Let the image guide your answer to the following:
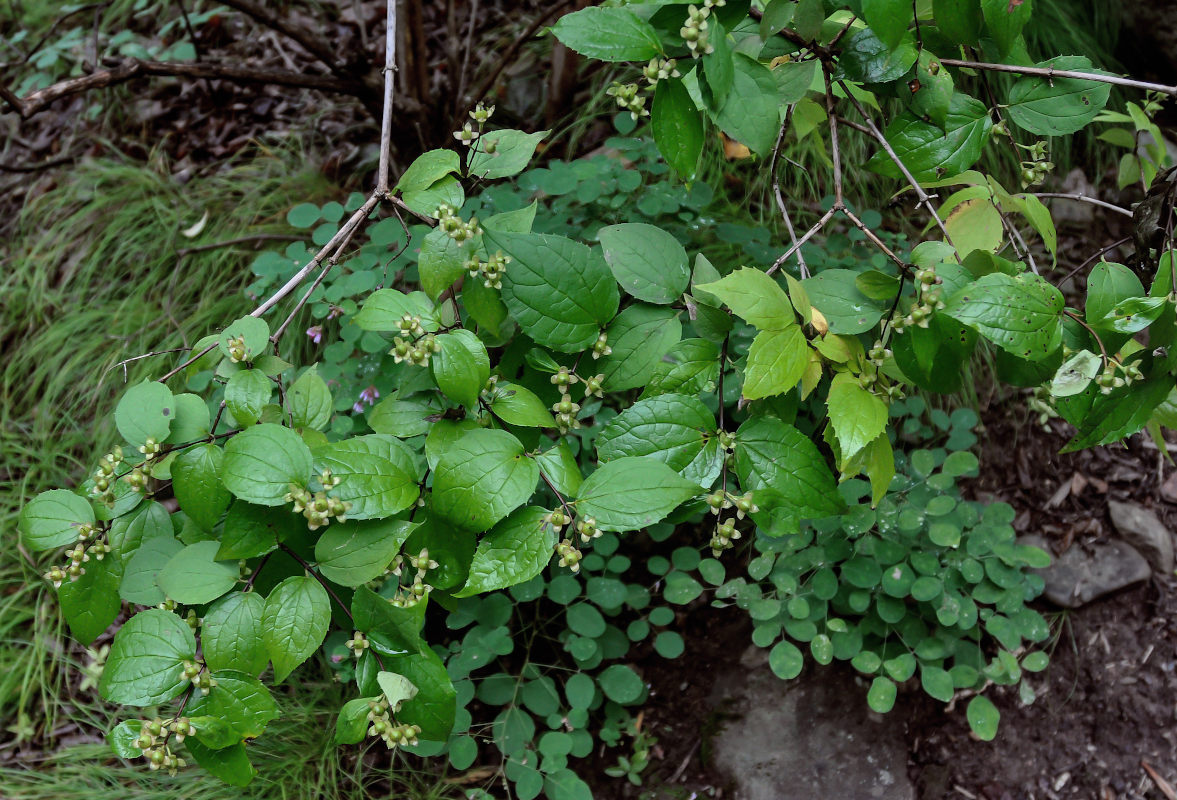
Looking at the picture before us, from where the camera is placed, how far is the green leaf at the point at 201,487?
0.92 metres

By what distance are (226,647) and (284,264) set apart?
5.00 ft

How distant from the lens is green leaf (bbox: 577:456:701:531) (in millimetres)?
858

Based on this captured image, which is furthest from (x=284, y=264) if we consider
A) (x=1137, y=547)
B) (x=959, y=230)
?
(x=1137, y=547)

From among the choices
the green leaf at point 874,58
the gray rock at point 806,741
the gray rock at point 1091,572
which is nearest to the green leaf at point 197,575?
the green leaf at point 874,58

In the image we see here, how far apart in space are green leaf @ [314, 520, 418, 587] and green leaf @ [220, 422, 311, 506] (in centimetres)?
8

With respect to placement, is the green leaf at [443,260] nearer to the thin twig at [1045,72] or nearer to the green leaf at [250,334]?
the green leaf at [250,334]

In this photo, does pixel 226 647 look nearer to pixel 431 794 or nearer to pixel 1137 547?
pixel 431 794

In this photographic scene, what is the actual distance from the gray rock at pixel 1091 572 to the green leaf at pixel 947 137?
61.0 inches

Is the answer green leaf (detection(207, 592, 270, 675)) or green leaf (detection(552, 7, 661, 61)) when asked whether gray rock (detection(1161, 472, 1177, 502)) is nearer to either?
green leaf (detection(552, 7, 661, 61))

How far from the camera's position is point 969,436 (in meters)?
2.17

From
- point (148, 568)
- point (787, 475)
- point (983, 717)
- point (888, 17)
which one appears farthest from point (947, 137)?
point (983, 717)

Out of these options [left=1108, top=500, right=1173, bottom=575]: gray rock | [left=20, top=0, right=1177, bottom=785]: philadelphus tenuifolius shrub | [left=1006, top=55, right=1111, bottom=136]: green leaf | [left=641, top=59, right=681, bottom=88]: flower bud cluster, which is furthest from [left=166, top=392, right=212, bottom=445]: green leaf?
[left=1108, top=500, right=1173, bottom=575]: gray rock

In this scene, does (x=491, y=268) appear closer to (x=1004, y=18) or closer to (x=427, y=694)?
(x=427, y=694)

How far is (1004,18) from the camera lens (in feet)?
3.08
